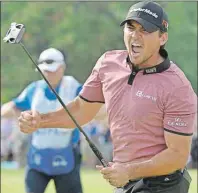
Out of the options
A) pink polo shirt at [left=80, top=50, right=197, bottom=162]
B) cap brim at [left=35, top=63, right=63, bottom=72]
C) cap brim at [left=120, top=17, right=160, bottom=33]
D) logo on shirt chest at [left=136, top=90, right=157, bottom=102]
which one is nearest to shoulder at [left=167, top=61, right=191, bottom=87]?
pink polo shirt at [left=80, top=50, right=197, bottom=162]

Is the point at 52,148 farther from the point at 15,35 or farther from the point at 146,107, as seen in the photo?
the point at 146,107

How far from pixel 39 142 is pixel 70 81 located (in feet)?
2.49

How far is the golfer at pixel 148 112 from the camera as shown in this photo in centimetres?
558

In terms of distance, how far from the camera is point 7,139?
25312 millimetres

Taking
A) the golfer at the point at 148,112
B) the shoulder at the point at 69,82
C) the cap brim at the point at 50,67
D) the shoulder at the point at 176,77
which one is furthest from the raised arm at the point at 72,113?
the cap brim at the point at 50,67

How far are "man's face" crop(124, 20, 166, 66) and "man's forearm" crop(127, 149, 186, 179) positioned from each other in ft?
2.07

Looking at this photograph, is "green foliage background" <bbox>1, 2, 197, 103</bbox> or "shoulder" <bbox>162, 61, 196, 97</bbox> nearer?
"shoulder" <bbox>162, 61, 196, 97</bbox>

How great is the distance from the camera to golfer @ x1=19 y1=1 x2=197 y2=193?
220 inches

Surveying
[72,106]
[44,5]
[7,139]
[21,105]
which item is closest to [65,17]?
[44,5]

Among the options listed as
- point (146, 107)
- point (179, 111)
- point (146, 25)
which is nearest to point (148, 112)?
point (146, 107)

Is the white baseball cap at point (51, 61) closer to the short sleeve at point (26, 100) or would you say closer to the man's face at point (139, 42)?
the short sleeve at point (26, 100)

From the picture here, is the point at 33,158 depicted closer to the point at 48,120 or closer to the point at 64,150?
the point at 64,150

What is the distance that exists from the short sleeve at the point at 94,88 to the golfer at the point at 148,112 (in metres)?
0.20

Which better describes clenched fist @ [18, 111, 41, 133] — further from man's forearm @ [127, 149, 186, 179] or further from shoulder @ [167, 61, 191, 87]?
shoulder @ [167, 61, 191, 87]
